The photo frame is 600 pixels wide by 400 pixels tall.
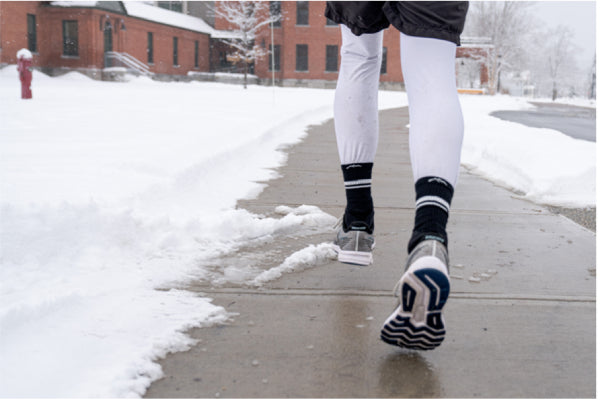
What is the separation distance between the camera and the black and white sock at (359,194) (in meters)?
2.32

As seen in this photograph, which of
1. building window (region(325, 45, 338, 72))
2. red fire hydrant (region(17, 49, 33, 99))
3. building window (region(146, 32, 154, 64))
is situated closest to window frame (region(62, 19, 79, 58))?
building window (region(146, 32, 154, 64))

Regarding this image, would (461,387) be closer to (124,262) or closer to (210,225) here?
(124,262)

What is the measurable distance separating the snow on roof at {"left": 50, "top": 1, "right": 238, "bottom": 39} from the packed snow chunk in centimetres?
3655

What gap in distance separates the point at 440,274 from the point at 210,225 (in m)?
1.72

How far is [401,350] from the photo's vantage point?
1712mm

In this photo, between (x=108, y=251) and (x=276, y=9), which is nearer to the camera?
(x=108, y=251)

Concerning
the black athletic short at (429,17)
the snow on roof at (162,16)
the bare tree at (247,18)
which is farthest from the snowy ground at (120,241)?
the bare tree at (247,18)

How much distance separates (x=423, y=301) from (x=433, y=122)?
1.88ft

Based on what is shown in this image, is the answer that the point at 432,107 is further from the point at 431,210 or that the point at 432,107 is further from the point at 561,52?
the point at 561,52

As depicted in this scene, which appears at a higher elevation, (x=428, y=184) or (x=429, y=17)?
(x=429, y=17)

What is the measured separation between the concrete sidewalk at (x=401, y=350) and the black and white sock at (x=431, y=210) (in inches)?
14.5

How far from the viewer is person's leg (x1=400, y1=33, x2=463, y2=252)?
5.49ft

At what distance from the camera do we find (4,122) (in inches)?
293

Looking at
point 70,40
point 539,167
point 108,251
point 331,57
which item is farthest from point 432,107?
point 331,57
